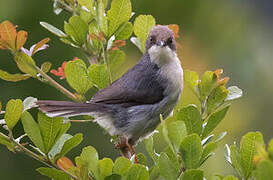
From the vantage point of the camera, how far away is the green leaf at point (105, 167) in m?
1.87

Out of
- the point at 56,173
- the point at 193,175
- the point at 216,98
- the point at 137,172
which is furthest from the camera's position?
the point at 216,98

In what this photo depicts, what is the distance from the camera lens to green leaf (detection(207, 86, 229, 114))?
88.7 inches

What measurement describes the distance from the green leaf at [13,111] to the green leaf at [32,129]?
0.03 meters

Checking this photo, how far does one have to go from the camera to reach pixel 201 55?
438 centimetres

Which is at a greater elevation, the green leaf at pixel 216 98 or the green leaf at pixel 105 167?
the green leaf at pixel 216 98

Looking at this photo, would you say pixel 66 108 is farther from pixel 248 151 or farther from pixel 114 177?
pixel 248 151

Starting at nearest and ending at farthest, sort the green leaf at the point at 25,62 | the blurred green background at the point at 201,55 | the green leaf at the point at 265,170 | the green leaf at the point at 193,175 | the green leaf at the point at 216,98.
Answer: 1. the green leaf at the point at 265,170
2. the green leaf at the point at 193,175
3. the green leaf at the point at 216,98
4. the green leaf at the point at 25,62
5. the blurred green background at the point at 201,55

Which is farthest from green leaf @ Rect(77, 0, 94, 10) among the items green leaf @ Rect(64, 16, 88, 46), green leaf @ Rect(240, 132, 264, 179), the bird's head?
green leaf @ Rect(240, 132, 264, 179)

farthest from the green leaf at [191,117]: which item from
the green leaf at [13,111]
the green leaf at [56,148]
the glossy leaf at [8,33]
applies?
the glossy leaf at [8,33]

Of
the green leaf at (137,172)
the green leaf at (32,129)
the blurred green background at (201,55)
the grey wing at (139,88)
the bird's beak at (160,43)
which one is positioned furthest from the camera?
the blurred green background at (201,55)

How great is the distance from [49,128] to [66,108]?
385 millimetres

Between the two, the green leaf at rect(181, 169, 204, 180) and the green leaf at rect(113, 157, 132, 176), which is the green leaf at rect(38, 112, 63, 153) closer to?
the green leaf at rect(113, 157, 132, 176)

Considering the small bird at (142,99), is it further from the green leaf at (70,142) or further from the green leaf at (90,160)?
the green leaf at (90,160)

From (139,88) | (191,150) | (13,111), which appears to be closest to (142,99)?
(139,88)
